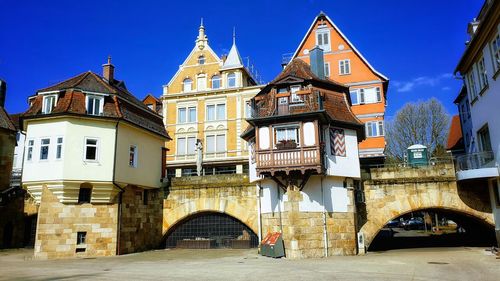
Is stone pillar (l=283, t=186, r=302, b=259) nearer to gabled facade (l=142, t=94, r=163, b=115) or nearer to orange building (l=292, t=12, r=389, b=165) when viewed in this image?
orange building (l=292, t=12, r=389, b=165)

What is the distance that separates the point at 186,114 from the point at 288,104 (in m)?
21.6

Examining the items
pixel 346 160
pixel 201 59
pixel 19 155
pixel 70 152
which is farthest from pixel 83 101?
pixel 19 155

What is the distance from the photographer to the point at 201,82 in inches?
1689

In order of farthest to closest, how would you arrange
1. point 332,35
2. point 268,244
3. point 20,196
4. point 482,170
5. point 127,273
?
point 332,35 < point 20,196 < point 268,244 < point 482,170 < point 127,273

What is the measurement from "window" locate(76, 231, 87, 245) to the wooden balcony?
35.3 ft

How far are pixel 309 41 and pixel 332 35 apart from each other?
7.21 feet

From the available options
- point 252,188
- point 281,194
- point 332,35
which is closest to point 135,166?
point 252,188

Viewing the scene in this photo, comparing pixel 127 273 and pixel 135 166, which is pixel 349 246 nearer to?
pixel 127 273

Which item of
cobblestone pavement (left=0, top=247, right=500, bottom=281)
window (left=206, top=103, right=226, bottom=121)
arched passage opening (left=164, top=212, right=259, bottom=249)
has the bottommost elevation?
cobblestone pavement (left=0, top=247, right=500, bottom=281)

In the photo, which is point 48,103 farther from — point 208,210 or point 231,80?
point 231,80

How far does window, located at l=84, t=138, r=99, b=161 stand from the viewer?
2361cm

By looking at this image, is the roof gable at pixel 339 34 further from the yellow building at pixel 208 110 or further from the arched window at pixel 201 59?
the arched window at pixel 201 59

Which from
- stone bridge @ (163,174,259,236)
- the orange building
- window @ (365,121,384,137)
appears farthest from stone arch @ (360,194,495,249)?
window @ (365,121,384,137)

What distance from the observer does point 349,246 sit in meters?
22.2
